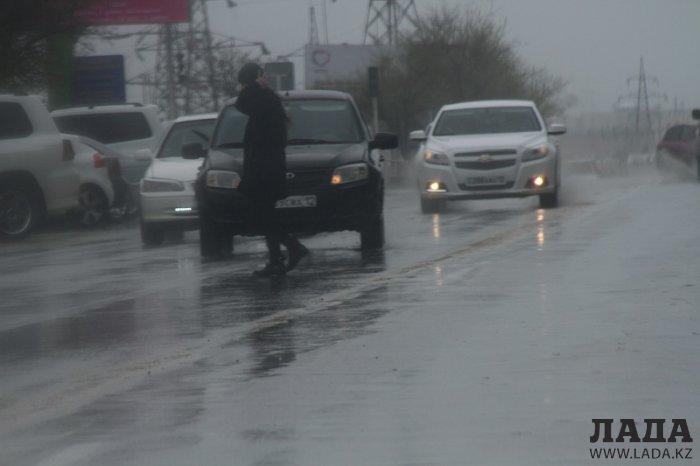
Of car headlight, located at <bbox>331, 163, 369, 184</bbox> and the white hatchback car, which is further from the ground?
car headlight, located at <bbox>331, 163, 369, 184</bbox>

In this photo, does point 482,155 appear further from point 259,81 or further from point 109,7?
point 109,7

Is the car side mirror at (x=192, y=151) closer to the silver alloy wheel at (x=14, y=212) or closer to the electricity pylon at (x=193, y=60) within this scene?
the silver alloy wheel at (x=14, y=212)

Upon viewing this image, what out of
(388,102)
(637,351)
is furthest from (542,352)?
(388,102)

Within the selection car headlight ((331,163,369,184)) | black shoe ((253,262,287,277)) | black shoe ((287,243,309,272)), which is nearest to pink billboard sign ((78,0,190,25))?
car headlight ((331,163,369,184))

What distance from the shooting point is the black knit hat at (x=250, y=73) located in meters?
13.5

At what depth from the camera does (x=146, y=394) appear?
782 cm

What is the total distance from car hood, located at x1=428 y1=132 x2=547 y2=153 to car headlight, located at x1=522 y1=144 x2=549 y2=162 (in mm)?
101

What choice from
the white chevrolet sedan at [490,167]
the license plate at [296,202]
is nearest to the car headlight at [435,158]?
the white chevrolet sedan at [490,167]

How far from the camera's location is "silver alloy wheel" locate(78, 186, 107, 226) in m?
24.8

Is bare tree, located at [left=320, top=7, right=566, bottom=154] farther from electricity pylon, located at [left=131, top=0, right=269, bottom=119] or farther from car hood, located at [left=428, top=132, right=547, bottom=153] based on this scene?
car hood, located at [left=428, top=132, right=547, bottom=153]

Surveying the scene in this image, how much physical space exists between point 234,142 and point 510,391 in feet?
29.6

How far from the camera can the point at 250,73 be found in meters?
13.5

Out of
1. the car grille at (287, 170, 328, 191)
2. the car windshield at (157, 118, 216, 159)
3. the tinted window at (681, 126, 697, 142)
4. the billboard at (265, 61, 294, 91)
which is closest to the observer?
the car grille at (287, 170, 328, 191)

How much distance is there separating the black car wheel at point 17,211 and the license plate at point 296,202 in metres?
8.22
